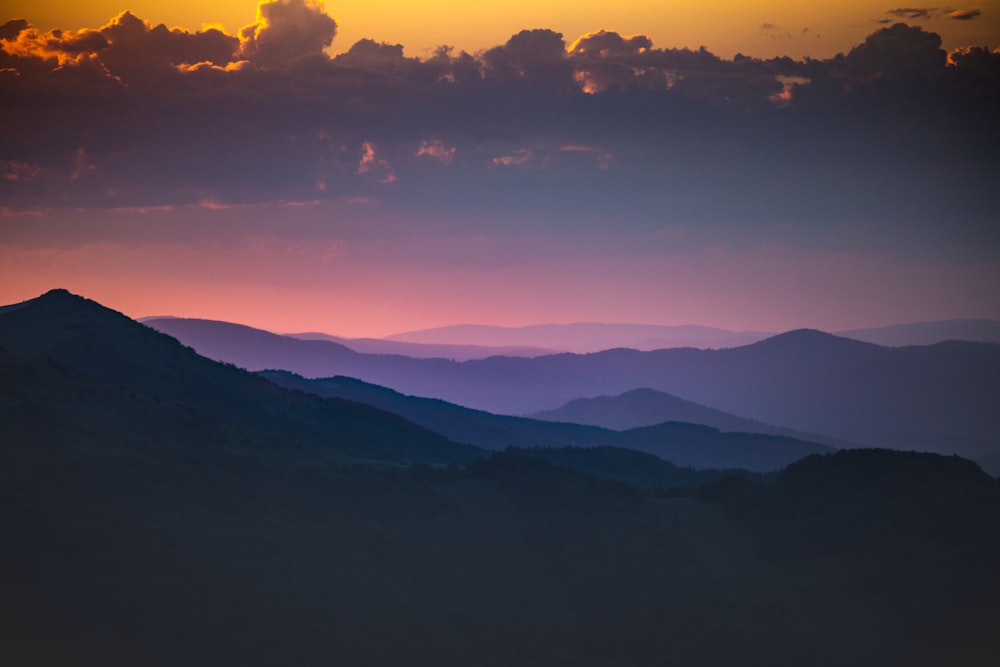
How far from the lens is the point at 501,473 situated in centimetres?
13625

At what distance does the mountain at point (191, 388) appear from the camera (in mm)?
142125

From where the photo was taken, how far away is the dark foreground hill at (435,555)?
304 feet

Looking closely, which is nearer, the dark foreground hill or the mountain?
the dark foreground hill

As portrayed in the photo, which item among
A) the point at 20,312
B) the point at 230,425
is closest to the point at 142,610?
the point at 230,425

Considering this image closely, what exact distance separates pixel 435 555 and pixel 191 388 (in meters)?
62.0

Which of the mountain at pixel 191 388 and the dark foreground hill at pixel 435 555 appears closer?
the dark foreground hill at pixel 435 555

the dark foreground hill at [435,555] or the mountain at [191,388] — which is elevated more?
the mountain at [191,388]

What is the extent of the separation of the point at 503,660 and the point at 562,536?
27.4 m

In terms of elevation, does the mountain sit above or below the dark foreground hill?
above

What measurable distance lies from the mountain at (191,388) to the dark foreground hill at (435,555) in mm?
3438

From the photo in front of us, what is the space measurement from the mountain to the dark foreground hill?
344cm

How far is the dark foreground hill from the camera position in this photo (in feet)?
304

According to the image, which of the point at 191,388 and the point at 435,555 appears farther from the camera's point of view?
the point at 191,388

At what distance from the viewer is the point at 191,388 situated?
162000 mm
